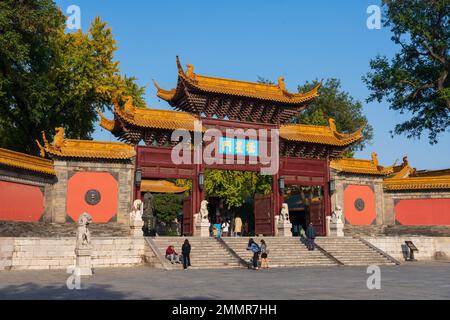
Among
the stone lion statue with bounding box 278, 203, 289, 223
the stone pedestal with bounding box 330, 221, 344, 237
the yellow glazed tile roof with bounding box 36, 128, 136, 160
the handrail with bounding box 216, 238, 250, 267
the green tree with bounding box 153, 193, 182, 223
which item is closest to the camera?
the handrail with bounding box 216, 238, 250, 267

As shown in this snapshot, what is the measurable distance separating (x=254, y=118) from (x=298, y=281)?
13740 mm

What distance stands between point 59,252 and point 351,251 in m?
11.8

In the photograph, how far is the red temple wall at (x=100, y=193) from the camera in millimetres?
20797

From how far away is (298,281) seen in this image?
12086mm

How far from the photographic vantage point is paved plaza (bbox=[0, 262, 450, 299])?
9.27 meters

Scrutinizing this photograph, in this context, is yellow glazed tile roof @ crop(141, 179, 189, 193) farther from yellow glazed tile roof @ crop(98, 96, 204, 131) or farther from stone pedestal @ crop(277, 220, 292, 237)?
stone pedestal @ crop(277, 220, 292, 237)

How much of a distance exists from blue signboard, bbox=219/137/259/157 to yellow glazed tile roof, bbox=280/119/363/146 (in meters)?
1.63

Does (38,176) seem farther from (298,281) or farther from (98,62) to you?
(298,281)

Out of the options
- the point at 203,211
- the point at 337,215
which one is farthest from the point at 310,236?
the point at 203,211

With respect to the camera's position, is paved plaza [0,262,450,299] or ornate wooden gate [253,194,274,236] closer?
paved plaza [0,262,450,299]

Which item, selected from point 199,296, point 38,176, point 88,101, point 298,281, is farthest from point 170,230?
point 199,296

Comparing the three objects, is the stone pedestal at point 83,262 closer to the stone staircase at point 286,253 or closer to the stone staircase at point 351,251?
the stone staircase at point 286,253

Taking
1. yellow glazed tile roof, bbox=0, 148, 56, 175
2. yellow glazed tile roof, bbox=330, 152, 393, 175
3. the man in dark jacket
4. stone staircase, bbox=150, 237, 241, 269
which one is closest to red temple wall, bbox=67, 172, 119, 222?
yellow glazed tile roof, bbox=0, 148, 56, 175

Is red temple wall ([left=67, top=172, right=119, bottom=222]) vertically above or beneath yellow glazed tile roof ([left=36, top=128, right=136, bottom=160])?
beneath
